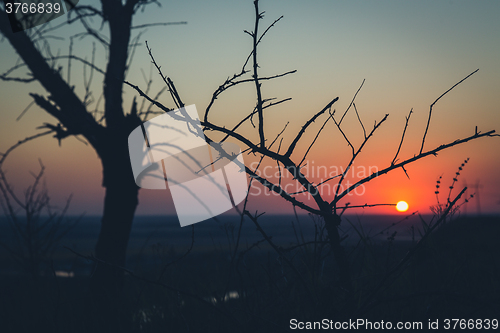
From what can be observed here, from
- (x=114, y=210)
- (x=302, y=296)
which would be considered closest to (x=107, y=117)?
(x=114, y=210)

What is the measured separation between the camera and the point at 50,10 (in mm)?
3596

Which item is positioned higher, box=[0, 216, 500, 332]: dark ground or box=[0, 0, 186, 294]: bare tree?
box=[0, 0, 186, 294]: bare tree

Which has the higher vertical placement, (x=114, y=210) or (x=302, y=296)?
(x=114, y=210)

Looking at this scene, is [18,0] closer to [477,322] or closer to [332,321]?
[332,321]

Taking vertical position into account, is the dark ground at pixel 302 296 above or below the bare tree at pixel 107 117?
below

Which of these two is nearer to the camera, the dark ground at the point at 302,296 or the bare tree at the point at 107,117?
the dark ground at the point at 302,296

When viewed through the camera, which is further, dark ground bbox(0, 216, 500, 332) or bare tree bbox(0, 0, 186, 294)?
bare tree bbox(0, 0, 186, 294)

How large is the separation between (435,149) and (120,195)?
3070 millimetres

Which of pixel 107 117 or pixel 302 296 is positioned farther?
pixel 107 117

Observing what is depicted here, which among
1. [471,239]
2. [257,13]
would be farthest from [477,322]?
[257,13]

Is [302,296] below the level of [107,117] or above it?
below

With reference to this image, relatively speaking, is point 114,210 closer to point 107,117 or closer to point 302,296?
point 107,117

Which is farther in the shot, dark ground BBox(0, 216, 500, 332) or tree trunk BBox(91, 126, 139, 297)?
tree trunk BBox(91, 126, 139, 297)

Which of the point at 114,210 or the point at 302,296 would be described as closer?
the point at 302,296
